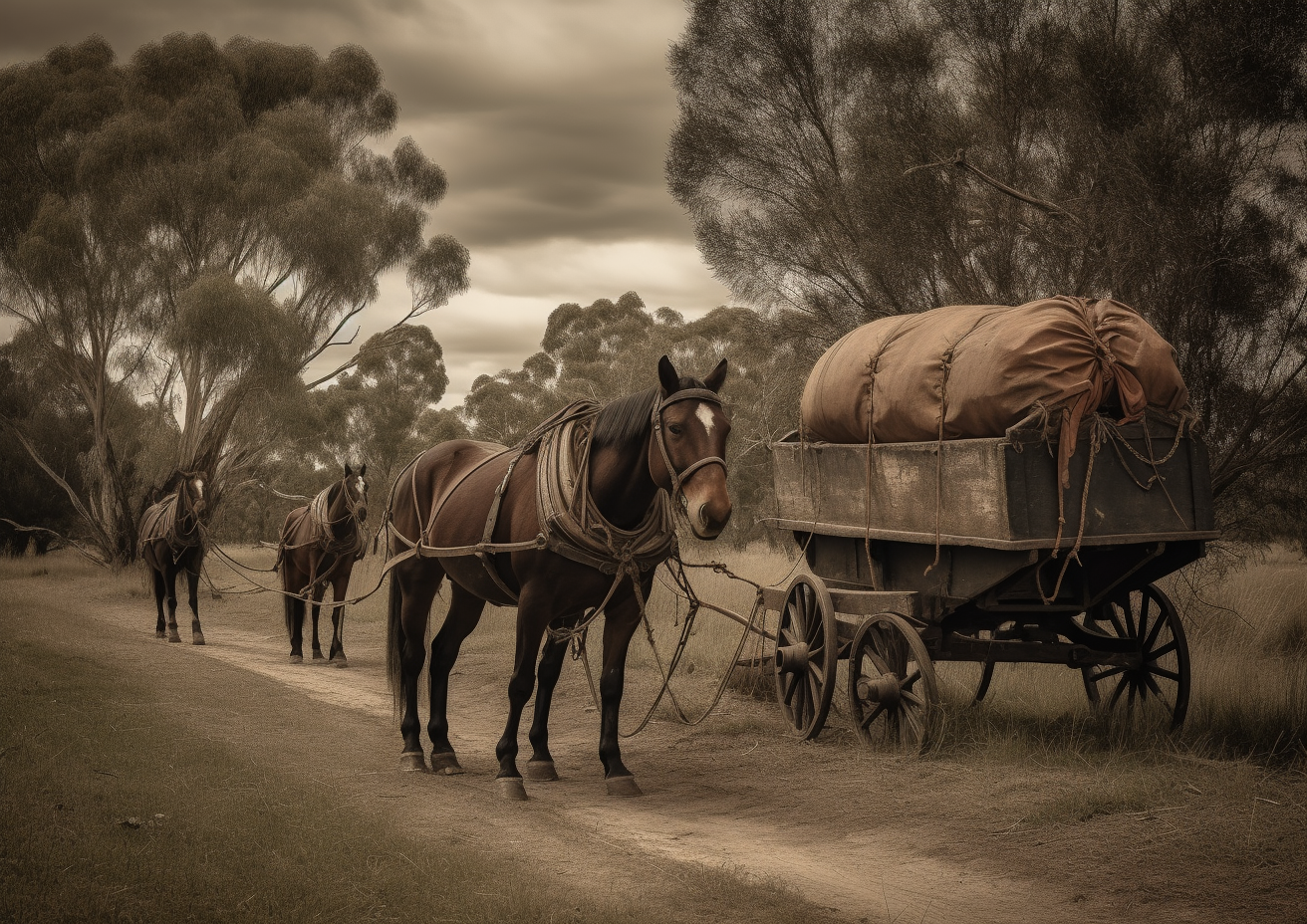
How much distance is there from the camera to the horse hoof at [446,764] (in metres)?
6.22

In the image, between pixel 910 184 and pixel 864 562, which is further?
pixel 910 184

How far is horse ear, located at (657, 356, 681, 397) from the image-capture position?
505cm

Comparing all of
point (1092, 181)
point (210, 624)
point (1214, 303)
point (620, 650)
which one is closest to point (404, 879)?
point (620, 650)

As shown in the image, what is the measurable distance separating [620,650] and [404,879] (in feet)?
7.03

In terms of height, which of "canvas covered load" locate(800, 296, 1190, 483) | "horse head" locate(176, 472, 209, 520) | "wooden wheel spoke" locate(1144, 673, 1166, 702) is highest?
"canvas covered load" locate(800, 296, 1190, 483)

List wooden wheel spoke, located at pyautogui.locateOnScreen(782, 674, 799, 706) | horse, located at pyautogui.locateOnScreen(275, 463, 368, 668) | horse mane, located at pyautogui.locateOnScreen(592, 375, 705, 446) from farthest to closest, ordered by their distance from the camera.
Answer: horse, located at pyautogui.locateOnScreen(275, 463, 368, 668), wooden wheel spoke, located at pyautogui.locateOnScreen(782, 674, 799, 706), horse mane, located at pyautogui.locateOnScreen(592, 375, 705, 446)

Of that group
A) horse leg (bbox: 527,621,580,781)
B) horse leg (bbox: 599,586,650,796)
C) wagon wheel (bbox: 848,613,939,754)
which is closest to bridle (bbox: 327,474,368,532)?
horse leg (bbox: 527,621,580,781)

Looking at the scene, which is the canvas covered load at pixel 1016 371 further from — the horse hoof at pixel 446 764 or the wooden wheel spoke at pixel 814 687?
the horse hoof at pixel 446 764

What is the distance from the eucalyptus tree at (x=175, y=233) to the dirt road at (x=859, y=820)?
17.2 m

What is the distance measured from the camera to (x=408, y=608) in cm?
689

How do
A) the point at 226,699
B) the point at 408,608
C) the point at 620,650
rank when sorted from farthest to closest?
the point at 226,699 → the point at 408,608 → the point at 620,650

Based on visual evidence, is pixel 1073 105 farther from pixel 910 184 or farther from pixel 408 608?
pixel 408 608

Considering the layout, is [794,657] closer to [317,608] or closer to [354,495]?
[354,495]

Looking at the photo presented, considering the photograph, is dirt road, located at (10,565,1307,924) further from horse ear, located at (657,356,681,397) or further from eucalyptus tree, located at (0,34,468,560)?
eucalyptus tree, located at (0,34,468,560)
